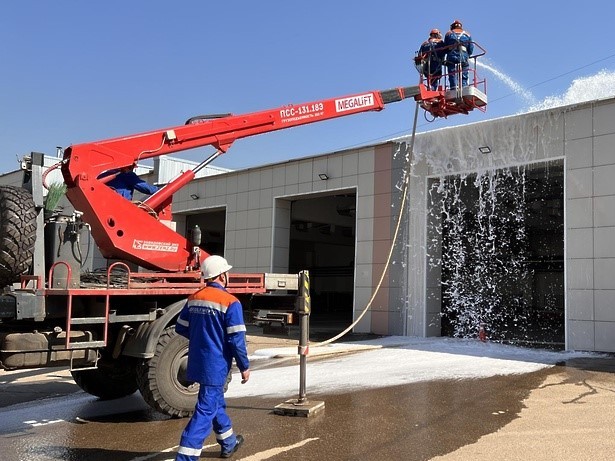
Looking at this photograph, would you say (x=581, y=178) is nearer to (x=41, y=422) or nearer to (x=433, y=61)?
(x=433, y=61)

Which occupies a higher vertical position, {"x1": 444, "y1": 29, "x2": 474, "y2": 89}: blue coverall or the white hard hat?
{"x1": 444, "y1": 29, "x2": 474, "y2": 89}: blue coverall

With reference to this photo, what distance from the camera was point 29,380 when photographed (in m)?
9.82

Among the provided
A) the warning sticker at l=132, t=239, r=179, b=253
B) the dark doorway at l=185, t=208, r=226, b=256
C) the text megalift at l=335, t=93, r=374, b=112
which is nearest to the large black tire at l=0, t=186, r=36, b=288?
the warning sticker at l=132, t=239, r=179, b=253

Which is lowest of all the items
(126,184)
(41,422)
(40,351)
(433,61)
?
(41,422)

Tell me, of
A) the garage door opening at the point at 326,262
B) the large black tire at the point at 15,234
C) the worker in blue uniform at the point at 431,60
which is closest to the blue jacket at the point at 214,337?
the large black tire at the point at 15,234

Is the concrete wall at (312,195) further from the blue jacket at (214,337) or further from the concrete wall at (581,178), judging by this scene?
the blue jacket at (214,337)

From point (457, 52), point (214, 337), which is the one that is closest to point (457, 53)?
point (457, 52)

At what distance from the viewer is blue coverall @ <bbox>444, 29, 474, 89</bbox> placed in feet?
36.8

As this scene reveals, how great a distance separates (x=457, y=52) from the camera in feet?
36.7

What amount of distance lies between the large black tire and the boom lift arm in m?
0.93

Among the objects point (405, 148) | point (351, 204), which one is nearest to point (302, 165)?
point (405, 148)

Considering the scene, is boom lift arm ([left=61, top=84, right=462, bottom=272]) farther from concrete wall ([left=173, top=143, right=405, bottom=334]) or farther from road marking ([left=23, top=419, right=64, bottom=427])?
concrete wall ([left=173, top=143, right=405, bottom=334])

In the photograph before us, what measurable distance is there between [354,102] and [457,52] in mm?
2767

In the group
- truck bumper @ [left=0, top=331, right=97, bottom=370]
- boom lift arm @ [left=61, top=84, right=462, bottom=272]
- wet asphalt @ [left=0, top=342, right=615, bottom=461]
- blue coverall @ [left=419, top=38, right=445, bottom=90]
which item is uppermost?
blue coverall @ [left=419, top=38, right=445, bottom=90]
